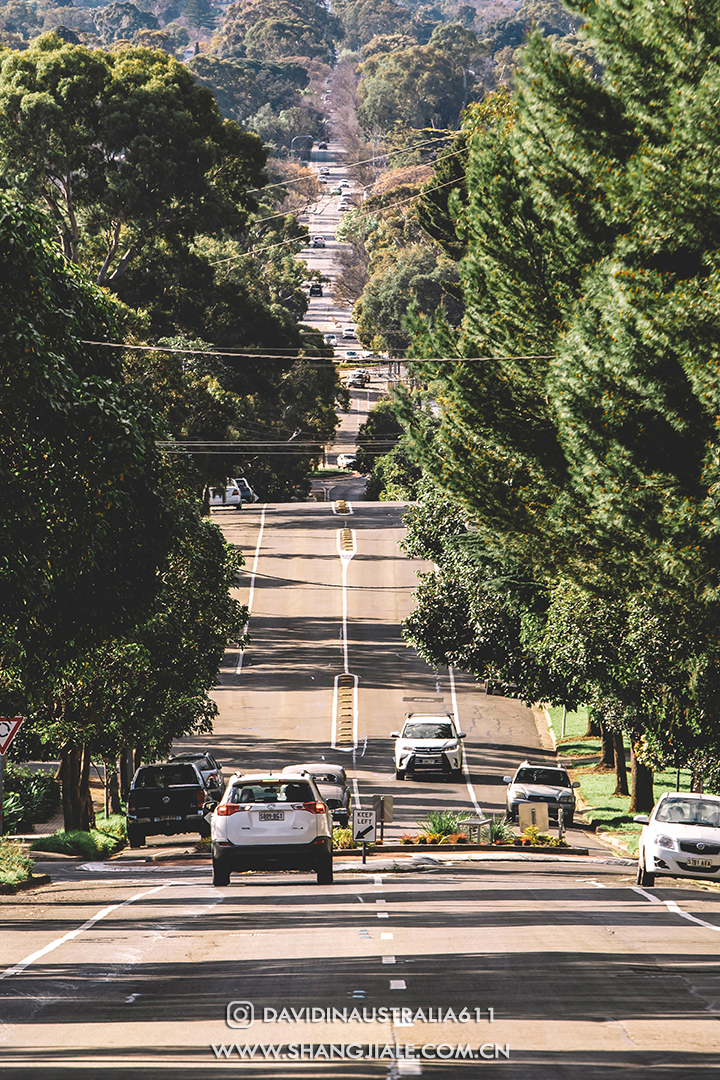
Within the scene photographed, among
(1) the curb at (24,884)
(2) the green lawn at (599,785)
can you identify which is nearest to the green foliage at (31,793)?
(1) the curb at (24,884)

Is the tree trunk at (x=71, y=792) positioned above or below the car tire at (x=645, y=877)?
above

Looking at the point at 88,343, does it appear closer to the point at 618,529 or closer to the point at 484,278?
the point at 618,529

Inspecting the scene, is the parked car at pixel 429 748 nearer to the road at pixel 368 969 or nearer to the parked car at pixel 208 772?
the parked car at pixel 208 772

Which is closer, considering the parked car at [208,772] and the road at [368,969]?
the road at [368,969]

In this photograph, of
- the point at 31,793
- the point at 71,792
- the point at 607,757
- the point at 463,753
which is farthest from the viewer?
the point at 463,753

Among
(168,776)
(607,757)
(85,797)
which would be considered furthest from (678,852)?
(607,757)

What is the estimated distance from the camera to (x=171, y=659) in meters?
28.7

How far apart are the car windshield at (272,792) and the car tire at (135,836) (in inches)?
391

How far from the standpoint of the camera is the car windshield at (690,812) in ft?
73.0

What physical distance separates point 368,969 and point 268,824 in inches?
259

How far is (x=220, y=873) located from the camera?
1923 cm

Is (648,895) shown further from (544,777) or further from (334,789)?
(544,777)

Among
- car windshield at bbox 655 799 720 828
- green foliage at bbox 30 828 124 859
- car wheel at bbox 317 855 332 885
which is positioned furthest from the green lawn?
car wheel at bbox 317 855 332 885

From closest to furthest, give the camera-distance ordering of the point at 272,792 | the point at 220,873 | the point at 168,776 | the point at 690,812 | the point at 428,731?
the point at 272,792, the point at 220,873, the point at 690,812, the point at 168,776, the point at 428,731
